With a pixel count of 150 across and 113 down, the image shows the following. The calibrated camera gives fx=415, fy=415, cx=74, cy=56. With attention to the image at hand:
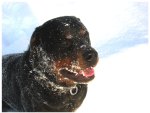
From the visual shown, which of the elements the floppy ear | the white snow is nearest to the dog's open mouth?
the floppy ear

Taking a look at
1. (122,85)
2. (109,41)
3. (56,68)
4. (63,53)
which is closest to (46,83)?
(56,68)

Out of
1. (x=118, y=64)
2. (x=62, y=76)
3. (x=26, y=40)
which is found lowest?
(x=118, y=64)

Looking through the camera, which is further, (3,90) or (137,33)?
(137,33)

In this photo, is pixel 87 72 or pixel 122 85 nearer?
pixel 87 72

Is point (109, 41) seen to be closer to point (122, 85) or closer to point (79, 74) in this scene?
point (122, 85)

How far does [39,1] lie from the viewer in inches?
257

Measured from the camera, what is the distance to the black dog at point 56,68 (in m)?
3.99

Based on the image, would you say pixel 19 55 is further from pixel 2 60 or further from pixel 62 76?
pixel 62 76

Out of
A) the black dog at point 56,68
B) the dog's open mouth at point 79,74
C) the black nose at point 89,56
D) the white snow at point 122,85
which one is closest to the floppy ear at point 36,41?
the black dog at point 56,68

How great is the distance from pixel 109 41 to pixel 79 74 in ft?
6.37

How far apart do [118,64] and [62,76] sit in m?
1.69

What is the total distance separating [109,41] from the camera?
585cm

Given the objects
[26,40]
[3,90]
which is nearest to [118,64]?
[26,40]

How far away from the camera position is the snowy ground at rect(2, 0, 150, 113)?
16.3ft
